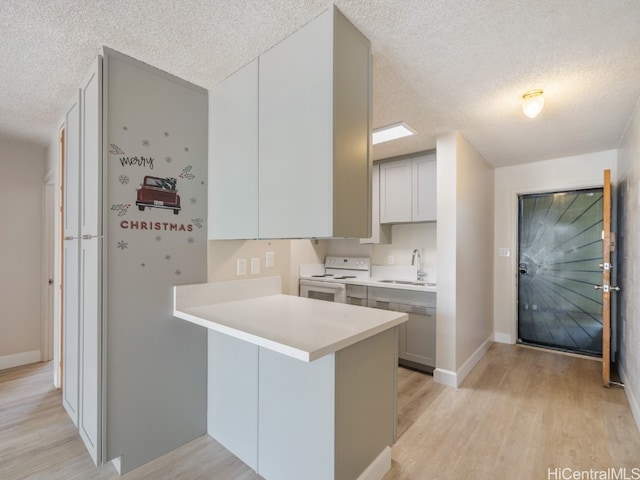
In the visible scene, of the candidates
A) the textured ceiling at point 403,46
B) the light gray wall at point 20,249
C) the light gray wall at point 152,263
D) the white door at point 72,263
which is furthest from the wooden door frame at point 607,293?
the light gray wall at point 20,249

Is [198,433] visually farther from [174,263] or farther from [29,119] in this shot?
[29,119]

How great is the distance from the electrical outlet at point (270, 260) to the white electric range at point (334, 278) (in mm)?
1417

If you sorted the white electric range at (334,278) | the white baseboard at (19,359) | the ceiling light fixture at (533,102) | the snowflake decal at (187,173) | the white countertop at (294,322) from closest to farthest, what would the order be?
1. the white countertop at (294,322)
2. the snowflake decal at (187,173)
3. the ceiling light fixture at (533,102)
4. the white baseboard at (19,359)
5. the white electric range at (334,278)

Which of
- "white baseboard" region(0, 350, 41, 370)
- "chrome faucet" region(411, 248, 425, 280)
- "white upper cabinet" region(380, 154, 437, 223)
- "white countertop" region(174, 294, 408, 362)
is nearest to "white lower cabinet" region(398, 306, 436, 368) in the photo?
"chrome faucet" region(411, 248, 425, 280)

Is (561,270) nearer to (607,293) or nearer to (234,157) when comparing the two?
(607,293)

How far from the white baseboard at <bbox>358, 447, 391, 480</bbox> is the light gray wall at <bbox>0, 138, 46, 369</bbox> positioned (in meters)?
3.76

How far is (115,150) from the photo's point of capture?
5.61 ft

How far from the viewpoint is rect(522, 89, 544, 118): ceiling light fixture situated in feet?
7.07

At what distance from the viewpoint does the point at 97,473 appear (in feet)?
5.79

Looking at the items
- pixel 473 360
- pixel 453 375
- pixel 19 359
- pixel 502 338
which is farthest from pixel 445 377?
pixel 19 359

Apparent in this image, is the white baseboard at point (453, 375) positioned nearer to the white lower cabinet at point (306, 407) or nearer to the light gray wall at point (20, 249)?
the white lower cabinet at point (306, 407)

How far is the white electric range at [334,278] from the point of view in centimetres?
373

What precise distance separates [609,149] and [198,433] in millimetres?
4842

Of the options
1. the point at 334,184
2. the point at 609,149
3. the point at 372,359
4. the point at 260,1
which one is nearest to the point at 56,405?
the point at 372,359
